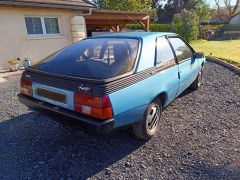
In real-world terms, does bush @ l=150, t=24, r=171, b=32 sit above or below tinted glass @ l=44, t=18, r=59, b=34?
below

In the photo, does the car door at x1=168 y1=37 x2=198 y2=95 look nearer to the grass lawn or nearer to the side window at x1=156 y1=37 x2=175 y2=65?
the side window at x1=156 y1=37 x2=175 y2=65

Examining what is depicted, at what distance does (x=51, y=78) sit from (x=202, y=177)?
2.21m

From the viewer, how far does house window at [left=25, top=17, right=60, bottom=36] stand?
9091mm

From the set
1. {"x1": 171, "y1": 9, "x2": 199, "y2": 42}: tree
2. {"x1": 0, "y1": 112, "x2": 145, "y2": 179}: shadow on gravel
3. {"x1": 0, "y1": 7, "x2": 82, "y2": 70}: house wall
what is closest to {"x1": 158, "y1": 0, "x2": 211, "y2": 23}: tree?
{"x1": 171, "y1": 9, "x2": 199, "y2": 42}: tree

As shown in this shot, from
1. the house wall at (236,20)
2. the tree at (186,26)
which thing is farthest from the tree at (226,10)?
the tree at (186,26)

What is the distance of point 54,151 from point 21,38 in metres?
7.04

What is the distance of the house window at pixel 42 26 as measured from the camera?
9.09m

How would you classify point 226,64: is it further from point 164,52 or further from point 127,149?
point 127,149

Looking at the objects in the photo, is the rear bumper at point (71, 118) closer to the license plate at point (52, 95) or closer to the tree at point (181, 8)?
the license plate at point (52, 95)

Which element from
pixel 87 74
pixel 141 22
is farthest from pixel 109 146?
pixel 141 22

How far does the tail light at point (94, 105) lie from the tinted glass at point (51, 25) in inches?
317

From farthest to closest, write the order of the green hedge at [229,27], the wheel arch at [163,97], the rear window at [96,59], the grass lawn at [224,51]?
the green hedge at [229,27], the grass lawn at [224,51], the wheel arch at [163,97], the rear window at [96,59]

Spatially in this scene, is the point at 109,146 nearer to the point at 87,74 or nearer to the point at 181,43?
the point at 87,74

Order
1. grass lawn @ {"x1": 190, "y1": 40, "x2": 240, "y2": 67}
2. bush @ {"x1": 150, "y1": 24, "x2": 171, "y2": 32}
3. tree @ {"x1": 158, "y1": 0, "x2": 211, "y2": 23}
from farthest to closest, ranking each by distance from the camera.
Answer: tree @ {"x1": 158, "y1": 0, "x2": 211, "y2": 23}
bush @ {"x1": 150, "y1": 24, "x2": 171, "y2": 32}
grass lawn @ {"x1": 190, "y1": 40, "x2": 240, "y2": 67}
